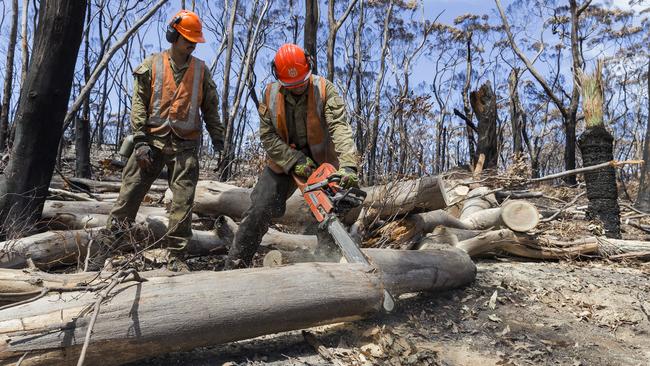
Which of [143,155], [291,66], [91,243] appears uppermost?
[291,66]

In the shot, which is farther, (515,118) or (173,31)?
(515,118)

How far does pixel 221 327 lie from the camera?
283cm

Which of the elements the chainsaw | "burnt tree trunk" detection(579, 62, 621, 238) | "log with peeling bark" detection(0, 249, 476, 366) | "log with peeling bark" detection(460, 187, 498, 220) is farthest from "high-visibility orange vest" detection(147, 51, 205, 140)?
"burnt tree trunk" detection(579, 62, 621, 238)

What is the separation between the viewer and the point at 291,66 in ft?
13.1

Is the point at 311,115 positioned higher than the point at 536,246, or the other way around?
the point at 311,115

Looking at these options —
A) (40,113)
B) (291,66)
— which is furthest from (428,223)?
(40,113)

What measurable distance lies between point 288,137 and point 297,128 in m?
0.11

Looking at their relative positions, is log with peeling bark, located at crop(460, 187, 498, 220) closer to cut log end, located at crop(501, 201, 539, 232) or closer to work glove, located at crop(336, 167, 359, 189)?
cut log end, located at crop(501, 201, 539, 232)

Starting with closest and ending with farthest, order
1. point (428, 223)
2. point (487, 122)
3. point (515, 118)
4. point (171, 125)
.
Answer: point (171, 125), point (428, 223), point (487, 122), point (515, 118)

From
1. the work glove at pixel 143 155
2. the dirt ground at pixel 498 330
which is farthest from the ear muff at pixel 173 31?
the dirt ground at pixel 498 330

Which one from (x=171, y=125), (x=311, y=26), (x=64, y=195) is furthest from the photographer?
(x=311, y=26)

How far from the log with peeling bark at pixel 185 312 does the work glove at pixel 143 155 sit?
1756 mm

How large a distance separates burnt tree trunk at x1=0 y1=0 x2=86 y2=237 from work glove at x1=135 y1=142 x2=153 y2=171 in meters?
1.00

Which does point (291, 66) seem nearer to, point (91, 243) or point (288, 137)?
point (288, 137)
